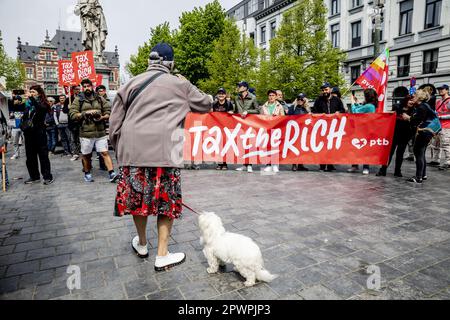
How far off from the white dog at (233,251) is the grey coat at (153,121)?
0.68m

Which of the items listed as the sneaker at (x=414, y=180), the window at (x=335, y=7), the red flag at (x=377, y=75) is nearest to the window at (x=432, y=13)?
the window at (x=335, y=7)

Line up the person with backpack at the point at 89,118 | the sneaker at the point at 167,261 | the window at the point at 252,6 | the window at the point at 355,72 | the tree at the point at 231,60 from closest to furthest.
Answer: the sneaker at the point at 167,261, the person with backpack at the point at 89,118, the window at the point at 355,72, the tree at the point at 231,60, the window at the point at 252,6

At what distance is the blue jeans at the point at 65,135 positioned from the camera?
11100mm

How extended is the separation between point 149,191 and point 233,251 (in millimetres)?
956

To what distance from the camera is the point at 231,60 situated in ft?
103

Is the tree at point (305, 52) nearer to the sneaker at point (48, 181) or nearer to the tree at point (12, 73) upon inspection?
the sneaker at point (48, 181)

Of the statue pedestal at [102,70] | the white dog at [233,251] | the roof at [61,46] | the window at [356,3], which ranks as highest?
the roof at [61,46]

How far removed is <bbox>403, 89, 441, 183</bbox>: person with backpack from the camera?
668 cm

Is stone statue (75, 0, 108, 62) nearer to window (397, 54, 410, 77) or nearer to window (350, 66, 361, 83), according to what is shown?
window (397, 54, 410, 77)

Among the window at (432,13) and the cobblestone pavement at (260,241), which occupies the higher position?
the window at (432,13)

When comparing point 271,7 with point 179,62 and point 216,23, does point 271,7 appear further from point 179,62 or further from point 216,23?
point 179,62

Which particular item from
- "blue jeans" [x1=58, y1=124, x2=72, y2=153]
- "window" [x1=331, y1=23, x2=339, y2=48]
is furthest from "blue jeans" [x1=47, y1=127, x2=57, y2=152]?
"window" [x1=331, y1=23, x2=339, y2=48]

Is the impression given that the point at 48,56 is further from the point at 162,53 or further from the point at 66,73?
the point at 162,53

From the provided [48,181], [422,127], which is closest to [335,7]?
[422,127]
